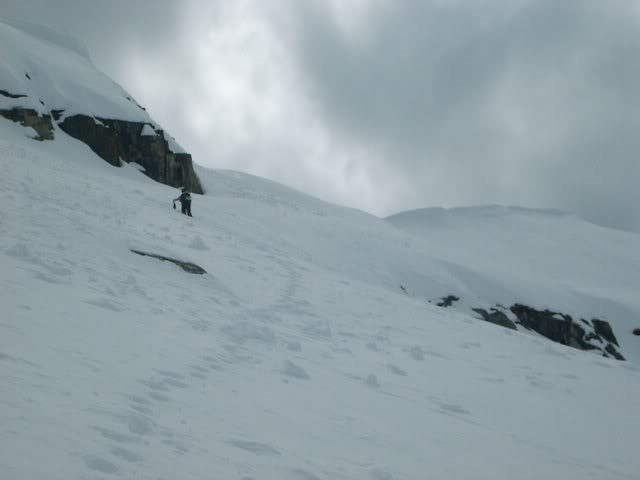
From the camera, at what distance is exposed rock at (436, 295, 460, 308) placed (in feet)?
98.3

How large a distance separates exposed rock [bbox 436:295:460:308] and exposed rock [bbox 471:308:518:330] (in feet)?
4.33

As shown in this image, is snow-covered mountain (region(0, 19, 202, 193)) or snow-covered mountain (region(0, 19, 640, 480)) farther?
snow-covered mountain (region(0, 19, 202, 193))

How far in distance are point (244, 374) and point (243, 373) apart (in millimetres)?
33

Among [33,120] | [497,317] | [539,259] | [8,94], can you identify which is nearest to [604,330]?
[497,317]

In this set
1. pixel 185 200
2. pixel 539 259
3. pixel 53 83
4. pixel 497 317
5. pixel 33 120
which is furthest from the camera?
pixel 539 259

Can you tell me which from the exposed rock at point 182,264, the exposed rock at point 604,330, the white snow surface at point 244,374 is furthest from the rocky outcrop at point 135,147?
the exposed rock at point 604,330

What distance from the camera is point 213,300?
12.0 m

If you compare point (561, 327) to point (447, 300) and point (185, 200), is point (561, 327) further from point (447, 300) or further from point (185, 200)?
point (185, 200)

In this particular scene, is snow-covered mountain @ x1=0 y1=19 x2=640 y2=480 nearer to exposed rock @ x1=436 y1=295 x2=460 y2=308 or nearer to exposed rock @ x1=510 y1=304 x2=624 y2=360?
exposed rock @ x1=436 y1=295 x2=460 y2=308

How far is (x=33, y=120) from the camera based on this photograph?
36.6 meters

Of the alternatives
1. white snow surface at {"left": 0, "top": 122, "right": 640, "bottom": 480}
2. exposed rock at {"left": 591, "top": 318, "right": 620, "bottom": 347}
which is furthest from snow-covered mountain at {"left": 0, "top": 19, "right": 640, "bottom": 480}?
exposed rock at {"left": 591, "top": 318, "right": 620, "bottom": 347}

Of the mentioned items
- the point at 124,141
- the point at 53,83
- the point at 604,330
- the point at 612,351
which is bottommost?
the point at 612,351

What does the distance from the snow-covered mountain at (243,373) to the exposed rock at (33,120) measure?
17252 millimetres

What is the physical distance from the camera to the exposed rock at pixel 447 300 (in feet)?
98.3
